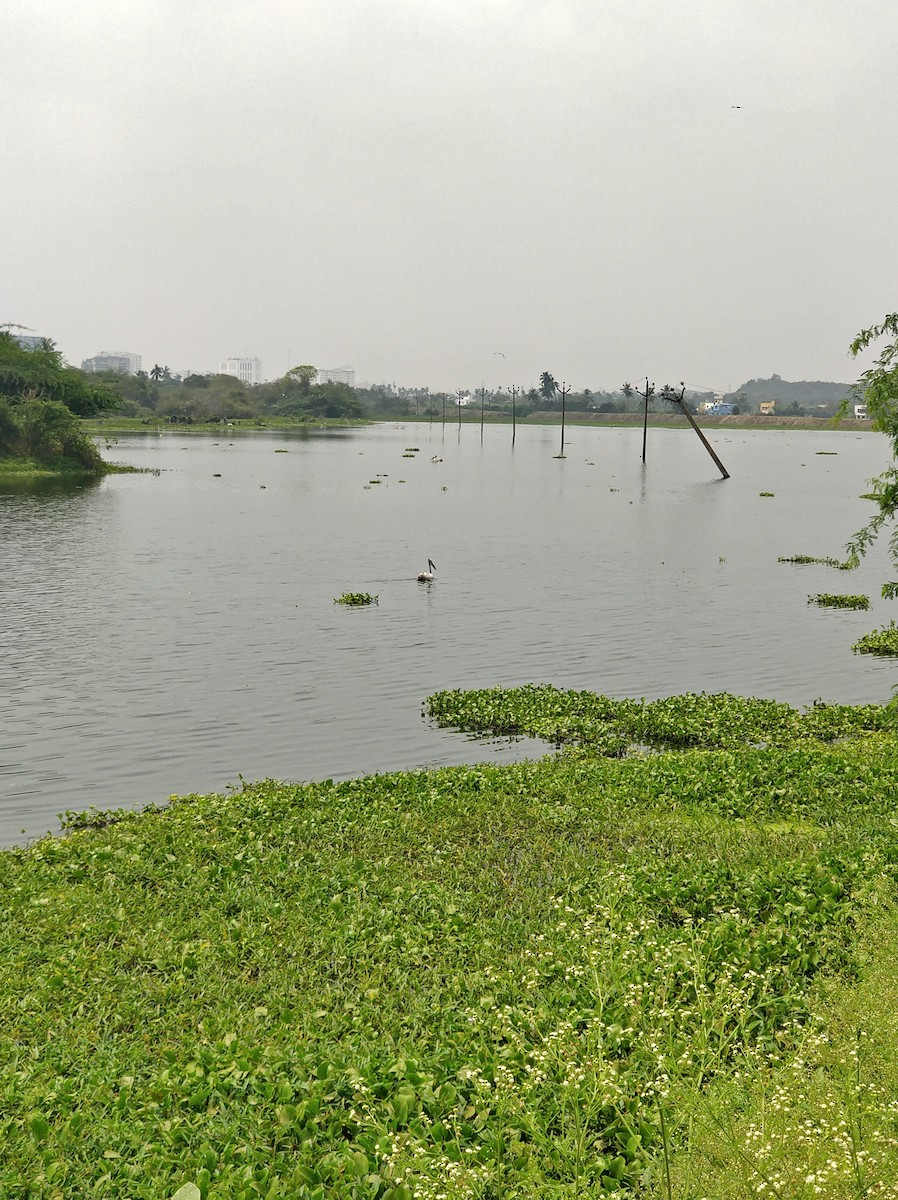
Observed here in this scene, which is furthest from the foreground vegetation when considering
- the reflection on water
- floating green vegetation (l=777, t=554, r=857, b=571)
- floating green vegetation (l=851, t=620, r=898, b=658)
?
the reflection on water

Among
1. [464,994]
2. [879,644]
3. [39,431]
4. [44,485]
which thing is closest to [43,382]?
[39,431]

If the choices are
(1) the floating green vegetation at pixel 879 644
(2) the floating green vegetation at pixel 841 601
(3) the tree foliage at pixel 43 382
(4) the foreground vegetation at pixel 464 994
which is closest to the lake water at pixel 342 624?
(1) the floating green vegetation at pixel 879 644

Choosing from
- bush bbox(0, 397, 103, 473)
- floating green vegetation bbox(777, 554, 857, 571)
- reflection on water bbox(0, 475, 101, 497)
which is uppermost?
bush bbox(0, 397, 103, 473)

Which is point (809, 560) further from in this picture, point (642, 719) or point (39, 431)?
point (39, 431)

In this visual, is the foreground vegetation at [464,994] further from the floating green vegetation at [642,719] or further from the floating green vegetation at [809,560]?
the floating green vegetation at [809,560]

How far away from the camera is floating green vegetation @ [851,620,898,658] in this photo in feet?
113

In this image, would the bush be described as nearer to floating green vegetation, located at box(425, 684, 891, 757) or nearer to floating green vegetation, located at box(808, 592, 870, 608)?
floating green vegetation, located at box(808, 592, 870, 608)

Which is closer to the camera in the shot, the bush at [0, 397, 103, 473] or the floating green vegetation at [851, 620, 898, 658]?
the floating green vegetation at [851, 620, 898, 658]

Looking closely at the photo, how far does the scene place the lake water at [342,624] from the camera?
24031mm

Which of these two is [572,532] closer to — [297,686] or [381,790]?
[297,686]

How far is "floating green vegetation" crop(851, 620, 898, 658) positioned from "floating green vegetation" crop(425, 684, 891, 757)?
29.1 ft

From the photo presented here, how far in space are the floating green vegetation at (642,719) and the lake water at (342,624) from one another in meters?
1.38

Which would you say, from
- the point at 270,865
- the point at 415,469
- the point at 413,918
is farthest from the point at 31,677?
the point at 415,469

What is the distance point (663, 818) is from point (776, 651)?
19.1 meters
